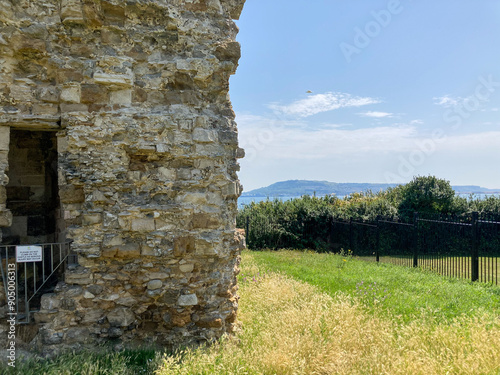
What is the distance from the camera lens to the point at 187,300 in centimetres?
455

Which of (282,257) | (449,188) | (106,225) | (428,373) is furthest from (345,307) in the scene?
(449,188)

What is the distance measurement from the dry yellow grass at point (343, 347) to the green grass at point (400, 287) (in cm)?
61

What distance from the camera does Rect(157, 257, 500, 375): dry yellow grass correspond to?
12.1 ft

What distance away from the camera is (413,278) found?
835cm

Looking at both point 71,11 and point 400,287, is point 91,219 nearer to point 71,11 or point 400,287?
point 71,11

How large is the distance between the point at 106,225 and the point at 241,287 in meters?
3.53

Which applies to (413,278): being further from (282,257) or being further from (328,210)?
(328,210)

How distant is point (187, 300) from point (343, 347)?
1916mm

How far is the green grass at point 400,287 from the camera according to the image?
5.63m

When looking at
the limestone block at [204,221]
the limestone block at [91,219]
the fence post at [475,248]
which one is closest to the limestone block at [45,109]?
the limestone block at [91,219]

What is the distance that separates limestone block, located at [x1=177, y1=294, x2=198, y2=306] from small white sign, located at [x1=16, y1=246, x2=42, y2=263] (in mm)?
1710

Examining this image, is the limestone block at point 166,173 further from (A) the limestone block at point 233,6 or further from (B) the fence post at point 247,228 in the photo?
(B) the fence post at point 247,228

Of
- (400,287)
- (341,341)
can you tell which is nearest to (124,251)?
(341,341)

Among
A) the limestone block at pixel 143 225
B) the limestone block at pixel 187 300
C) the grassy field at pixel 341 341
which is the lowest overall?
the grassy field at pixel 341 341
